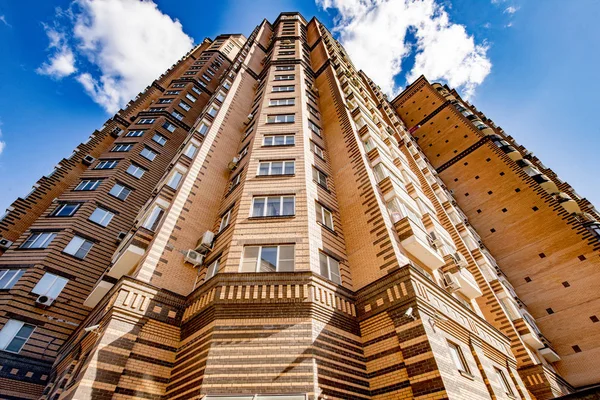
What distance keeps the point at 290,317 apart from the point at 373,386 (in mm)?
2981

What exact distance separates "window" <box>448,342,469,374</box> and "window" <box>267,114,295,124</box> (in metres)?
14.0

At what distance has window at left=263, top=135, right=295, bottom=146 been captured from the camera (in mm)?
16312

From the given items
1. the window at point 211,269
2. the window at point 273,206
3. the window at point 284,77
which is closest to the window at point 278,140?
the window at point 273,206

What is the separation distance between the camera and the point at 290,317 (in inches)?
330

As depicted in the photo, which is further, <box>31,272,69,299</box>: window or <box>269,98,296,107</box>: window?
<box>269,98,296,107</box>: window

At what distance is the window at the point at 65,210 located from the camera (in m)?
18.0

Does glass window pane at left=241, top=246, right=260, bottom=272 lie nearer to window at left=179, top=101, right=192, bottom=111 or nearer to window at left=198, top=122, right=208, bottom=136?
window at left=198, top=122, right=208, bottom=136

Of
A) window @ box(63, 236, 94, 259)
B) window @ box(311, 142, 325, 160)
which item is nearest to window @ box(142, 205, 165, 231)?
window @ box(63, 236, 94, 259)

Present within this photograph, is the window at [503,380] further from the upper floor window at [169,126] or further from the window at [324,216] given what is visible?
the upper floor window at [169,126]

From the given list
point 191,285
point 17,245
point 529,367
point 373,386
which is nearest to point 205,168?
point 191,285

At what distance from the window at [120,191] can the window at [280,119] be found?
448 inches

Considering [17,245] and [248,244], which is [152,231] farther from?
[17,245]

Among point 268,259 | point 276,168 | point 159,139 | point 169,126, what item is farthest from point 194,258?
point 169,126

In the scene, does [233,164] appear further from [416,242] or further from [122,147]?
[122,147]
